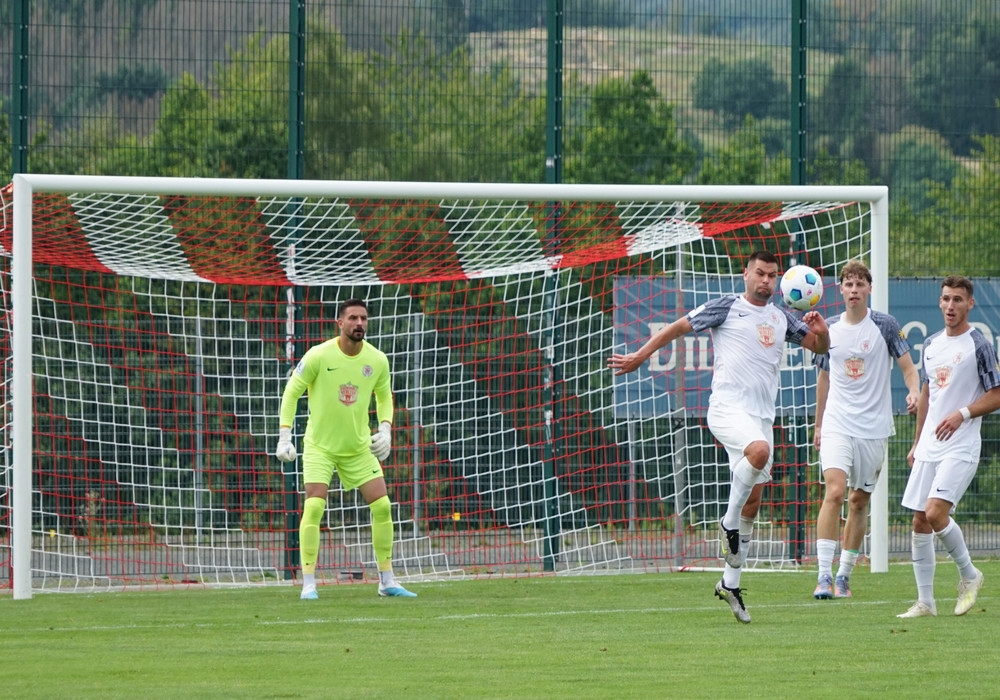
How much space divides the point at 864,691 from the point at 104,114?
28.9ft

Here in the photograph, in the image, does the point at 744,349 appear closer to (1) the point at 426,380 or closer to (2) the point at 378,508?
(2) the point at 378,508

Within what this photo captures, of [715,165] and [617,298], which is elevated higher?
[715,165]

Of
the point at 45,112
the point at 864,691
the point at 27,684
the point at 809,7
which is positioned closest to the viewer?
the point at 864,691

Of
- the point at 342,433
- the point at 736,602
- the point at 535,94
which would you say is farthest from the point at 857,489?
the point at 535,94

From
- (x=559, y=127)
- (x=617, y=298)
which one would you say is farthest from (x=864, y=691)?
(x=559, y=127)

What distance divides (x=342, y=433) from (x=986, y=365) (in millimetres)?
4364

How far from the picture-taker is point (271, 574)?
12.3 metres

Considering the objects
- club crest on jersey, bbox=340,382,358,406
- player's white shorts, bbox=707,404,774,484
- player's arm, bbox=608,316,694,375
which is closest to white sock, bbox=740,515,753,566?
player's white shorts, bbox=707,404,774,484

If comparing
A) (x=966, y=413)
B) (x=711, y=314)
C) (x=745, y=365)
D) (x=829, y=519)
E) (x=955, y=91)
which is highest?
(x=955, y=91)

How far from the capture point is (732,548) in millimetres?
8234

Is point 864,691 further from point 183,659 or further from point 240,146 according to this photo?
point 240,146

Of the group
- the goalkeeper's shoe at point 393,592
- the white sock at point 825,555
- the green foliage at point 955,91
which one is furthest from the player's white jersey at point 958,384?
the green foliage at point 955,91

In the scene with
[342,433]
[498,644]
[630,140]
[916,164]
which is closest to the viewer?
[498,644]

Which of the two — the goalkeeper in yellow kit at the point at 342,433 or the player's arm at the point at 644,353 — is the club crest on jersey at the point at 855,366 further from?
the goalkeeper in yellow kit at the point at 342,433
